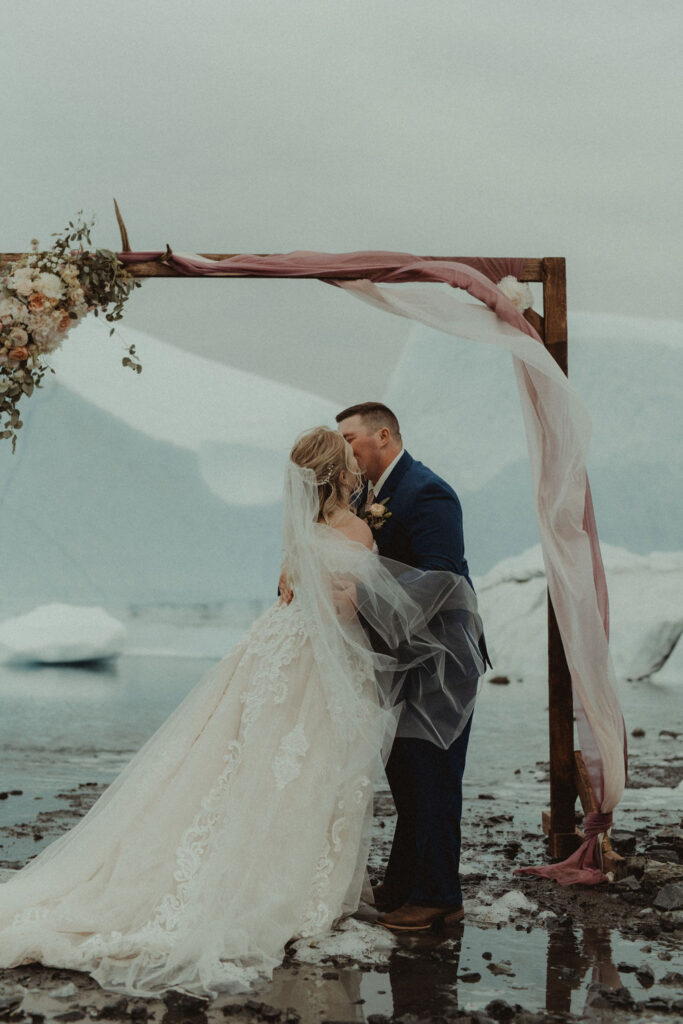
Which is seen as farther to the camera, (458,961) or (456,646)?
(456,646)

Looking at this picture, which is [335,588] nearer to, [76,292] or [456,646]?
[456,646]

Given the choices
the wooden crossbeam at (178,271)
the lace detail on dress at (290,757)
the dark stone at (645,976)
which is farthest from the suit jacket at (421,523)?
the dark stone at (645,976)

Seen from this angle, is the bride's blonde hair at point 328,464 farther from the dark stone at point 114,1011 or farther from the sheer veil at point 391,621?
the dark stone at point 114,1011

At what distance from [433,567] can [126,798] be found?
138 cm

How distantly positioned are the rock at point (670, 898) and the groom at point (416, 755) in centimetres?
83

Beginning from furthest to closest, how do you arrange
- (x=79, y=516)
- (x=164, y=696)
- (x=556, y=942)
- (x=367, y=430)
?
1. (x=79, y=516)
2. (x=164, y=696)
3. (x=367, y=430)
4. (x=556, y=942)

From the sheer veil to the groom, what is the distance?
0.10 m

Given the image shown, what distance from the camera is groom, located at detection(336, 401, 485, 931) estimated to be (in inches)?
164

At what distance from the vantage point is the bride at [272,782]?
11.9 ft

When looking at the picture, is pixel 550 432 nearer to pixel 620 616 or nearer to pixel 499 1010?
pixel 499 1010

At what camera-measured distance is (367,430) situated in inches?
179

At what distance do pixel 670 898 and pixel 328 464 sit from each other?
217 centimetres

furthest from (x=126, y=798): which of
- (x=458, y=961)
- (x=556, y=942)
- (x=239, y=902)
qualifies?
(x=556, y=942)

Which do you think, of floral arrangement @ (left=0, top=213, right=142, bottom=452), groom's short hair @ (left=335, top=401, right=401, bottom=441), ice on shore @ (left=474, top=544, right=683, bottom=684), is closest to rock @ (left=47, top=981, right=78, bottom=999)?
floral arrangement @ (left=0, top=213, right=142, bottom=452)
